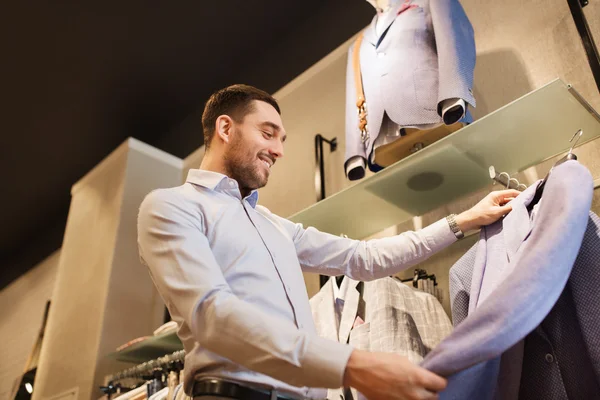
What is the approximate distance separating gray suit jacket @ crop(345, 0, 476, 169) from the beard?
67cm

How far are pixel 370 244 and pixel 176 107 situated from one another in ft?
11.8

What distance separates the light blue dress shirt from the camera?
1025 mm

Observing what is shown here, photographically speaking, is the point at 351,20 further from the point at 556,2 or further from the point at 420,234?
the point at 420,234

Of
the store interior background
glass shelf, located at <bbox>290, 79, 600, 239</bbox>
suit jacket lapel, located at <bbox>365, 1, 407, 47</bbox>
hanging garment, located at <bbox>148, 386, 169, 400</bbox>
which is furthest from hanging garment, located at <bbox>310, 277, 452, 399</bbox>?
suit jacket lapel, located at <bbox>365, 1, 407, 47</bbox>

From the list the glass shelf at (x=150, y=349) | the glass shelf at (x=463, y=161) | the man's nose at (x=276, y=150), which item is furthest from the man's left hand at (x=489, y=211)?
the glass shelf at (x=150, y=349)

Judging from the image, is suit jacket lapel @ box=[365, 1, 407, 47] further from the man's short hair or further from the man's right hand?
the man's right hand

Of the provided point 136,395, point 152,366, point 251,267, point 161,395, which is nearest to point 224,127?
point 251,267

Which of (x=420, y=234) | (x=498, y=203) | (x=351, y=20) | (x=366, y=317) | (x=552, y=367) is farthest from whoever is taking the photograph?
(x=351, y=20)

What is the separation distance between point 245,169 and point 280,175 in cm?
174

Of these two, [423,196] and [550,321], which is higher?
[423,196]

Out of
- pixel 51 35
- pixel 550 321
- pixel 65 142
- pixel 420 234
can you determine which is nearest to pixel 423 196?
pixel 420 234

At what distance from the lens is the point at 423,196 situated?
2.10m

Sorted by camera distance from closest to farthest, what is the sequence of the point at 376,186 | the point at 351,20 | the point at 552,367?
the point at 552,367 → the point at 376,186 → the point at 351,20

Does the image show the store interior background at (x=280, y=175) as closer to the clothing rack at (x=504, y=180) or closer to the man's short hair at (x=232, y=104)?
the clothing rack at (x=504, y=180)
